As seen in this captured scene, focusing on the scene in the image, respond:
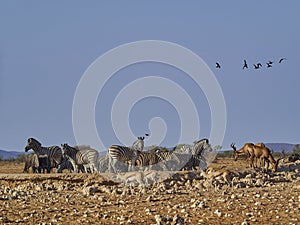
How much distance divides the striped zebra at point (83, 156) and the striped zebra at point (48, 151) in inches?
60.7

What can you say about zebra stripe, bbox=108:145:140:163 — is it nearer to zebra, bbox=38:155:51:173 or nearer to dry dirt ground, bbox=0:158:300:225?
zebra, bbox=38:155:51:173

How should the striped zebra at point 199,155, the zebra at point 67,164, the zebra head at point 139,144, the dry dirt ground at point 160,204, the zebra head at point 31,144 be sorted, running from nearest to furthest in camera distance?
the dry dirt ground at point 160,204, the striped zebra at point 199,155, the zebra at point 67,164, the zebra head at point 31,144, the zebra head at point 139,144


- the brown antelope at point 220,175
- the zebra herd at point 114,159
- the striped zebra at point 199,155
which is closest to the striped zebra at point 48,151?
the zebra herd at point 114,159

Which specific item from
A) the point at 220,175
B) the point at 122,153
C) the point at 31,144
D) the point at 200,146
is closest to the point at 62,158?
the point at 31,144

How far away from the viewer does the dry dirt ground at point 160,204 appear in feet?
35.9

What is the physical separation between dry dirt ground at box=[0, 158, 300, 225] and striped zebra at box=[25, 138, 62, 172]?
1130 cm

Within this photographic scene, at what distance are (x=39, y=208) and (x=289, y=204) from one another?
4.23 meters

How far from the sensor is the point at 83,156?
27.5m

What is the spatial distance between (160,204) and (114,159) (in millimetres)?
13554

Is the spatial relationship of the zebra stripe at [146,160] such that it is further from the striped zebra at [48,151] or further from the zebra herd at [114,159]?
the striped zebra at [48,151]

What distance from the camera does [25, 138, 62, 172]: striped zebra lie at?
29.5 metres

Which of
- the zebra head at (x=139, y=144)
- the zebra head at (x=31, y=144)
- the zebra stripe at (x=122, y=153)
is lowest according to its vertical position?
the zebra stripe at (x=122, y=153)

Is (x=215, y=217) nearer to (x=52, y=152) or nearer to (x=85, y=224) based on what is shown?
(x=85, y=224)

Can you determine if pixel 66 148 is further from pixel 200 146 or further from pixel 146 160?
pixel 200 146
